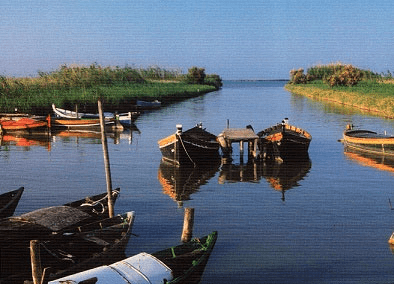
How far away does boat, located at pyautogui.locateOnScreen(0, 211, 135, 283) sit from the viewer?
9898 millimetres

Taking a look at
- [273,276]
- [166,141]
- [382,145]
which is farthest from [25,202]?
[382,145]

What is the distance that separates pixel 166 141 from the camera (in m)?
23.2

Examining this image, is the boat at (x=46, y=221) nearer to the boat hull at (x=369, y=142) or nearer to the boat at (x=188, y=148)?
the boat at (x=188, y=148)

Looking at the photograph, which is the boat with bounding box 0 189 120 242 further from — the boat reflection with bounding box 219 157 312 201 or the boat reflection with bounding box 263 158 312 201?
the boat reflection with bounding box 219 157 312 201

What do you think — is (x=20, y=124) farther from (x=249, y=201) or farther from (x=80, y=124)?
(x=249, y=201)

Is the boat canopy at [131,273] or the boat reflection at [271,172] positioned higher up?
the boat canopy at [131,273]

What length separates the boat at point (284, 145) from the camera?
79.9ft

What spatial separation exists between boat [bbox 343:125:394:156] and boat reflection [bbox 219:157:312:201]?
10.0 ft

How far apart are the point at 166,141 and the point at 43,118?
1521 centimetres

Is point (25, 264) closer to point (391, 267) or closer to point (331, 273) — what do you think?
point (331, 273)

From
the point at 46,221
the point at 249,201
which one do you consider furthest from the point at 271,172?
the point at 46,221

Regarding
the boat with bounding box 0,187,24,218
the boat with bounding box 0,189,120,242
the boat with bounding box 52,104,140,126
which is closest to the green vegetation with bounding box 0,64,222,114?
the boat with bounding box 52,104,140,126

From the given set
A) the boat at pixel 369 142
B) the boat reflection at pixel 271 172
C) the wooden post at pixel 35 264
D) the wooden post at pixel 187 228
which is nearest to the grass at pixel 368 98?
the boat at pixel 369 142

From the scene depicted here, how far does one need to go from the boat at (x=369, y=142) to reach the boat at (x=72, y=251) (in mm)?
16449
